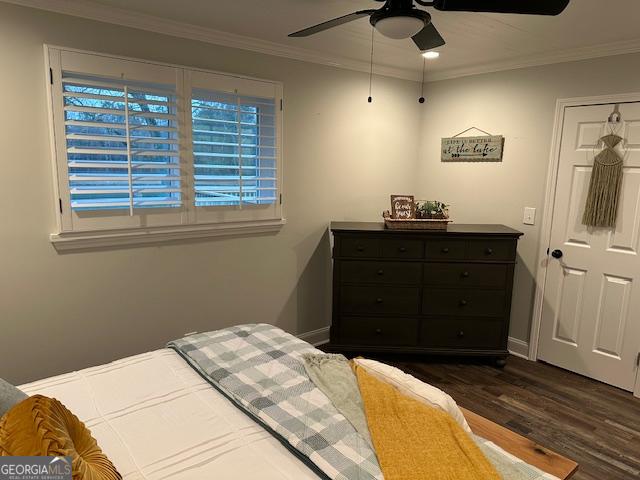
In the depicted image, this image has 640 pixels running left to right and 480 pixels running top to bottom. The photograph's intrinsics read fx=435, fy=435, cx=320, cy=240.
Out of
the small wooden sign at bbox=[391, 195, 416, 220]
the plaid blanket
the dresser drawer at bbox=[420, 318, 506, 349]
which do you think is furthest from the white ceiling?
the dresser drawer at bbox=[420, 318, 506, 349]

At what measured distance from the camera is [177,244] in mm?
3006

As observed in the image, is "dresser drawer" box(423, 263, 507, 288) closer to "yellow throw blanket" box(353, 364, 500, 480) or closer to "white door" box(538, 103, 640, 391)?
"white door" box(538, 103, 640, 391)

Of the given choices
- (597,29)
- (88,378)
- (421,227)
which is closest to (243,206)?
(421,227)

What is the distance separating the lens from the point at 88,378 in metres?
1.79

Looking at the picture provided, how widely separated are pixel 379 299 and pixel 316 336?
2.55ft

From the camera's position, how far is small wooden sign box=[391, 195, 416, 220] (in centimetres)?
352

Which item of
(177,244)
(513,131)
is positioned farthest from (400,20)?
(513,131)

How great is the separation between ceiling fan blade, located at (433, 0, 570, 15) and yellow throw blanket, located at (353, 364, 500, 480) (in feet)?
4.95

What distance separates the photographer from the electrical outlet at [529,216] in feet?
11.7

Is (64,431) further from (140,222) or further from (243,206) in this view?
(243,206)

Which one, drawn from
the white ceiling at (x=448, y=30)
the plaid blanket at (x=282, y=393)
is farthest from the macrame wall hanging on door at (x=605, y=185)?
the plaid blanket at (x=282, y=393)

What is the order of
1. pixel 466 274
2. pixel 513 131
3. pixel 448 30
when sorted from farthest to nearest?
pixel 513 131
pixel 466 274
pixel 448 30

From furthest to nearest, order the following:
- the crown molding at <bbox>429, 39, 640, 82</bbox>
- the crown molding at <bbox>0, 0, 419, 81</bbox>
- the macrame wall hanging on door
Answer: the macrame wall hanging on door, the crown molding at <bbox>429, 39, 640, 82</bbox>, the crown molding at <bbox>0, 0, 419, 81</bbox>

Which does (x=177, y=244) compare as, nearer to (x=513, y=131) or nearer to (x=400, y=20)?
(x=400, y=20)
